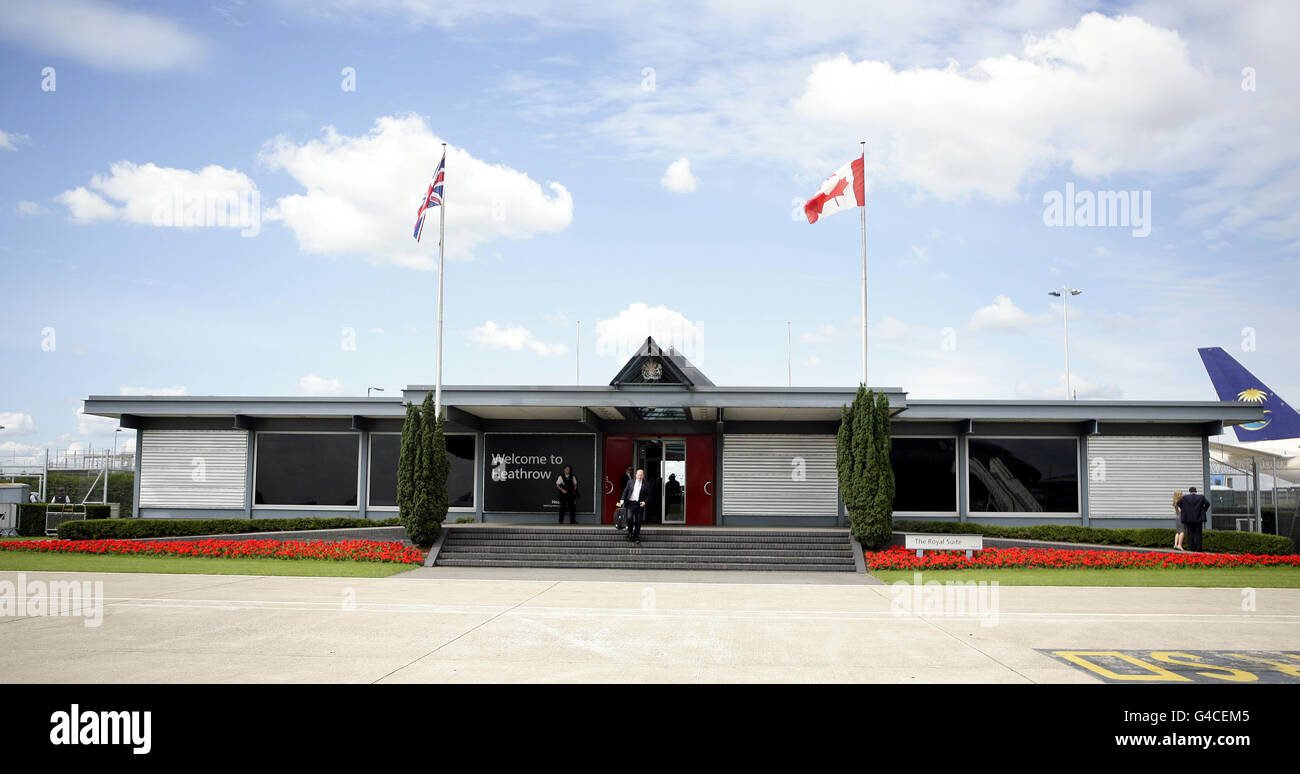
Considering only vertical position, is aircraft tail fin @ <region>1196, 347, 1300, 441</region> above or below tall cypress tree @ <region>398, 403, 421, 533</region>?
above

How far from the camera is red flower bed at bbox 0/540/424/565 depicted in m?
19.3

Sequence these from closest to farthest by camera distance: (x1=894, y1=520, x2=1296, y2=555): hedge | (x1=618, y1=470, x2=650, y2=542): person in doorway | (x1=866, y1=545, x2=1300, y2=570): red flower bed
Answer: (x1=866, y1=545, x2=1300, y2=570): red flower bed → (x1=894, y1=520, x2=1296, y2=555): hedge → (x1=618, y1=470, x2=650, y2=542): person in doorway

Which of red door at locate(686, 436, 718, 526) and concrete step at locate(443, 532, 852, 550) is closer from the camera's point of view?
concrete step at locate(443, 532, 852, 550)

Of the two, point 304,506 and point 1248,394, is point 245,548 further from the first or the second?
point 1248,394

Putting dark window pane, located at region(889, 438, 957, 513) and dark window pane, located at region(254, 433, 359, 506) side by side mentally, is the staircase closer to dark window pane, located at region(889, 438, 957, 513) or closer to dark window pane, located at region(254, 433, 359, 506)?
dark window pane, located at region(889, 438, 957, 513)

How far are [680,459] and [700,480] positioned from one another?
33.6 inches

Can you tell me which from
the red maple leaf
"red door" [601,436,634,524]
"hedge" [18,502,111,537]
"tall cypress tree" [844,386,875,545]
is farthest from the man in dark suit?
"hedge" [18,502,111,537]

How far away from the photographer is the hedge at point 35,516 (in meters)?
26.8

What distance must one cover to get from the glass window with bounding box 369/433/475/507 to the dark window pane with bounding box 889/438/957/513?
12316mm

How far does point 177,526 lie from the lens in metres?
22.4

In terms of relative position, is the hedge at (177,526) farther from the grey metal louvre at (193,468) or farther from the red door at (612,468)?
the red door at (612,468)

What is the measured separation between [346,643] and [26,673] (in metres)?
2.77

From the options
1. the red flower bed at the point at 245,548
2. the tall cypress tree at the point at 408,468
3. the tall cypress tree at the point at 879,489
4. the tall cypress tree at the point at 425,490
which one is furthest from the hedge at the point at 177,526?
the tall cypress tree at the point at 879,489

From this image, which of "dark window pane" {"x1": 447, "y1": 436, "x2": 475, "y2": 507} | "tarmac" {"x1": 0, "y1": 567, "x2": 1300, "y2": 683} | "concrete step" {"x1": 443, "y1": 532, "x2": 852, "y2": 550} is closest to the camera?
"tarmac" {"x1": 0, "y1": 567, "x2": 1300, "y2": 683}
